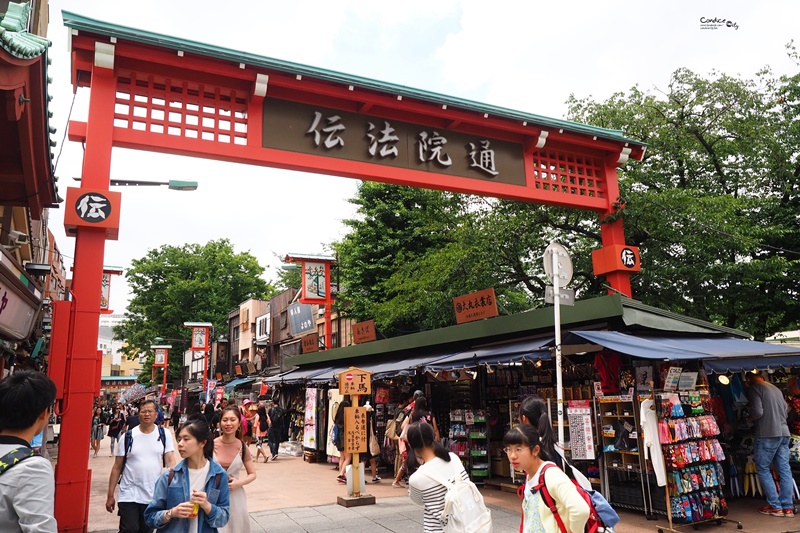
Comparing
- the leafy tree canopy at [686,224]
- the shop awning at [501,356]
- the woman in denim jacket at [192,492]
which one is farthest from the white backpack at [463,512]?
the leafy tree canopy at [686,224]

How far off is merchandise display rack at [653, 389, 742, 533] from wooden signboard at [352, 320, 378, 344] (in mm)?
10633

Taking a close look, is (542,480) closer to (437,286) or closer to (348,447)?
(348,447)

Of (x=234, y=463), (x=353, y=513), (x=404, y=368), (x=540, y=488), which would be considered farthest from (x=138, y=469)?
(x=404, y=368)

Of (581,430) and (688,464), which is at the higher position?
(581,430)

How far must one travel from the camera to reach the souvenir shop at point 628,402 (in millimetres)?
7715

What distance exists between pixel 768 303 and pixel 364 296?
13694mm

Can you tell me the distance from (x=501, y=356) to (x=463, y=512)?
18.0 feet

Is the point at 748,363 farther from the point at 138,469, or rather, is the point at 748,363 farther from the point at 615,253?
the point at 138,469

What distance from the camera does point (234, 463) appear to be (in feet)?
16.3

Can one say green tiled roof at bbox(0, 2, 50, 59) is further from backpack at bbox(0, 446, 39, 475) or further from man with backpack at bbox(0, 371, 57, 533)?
backpack at bbox(0, 446, 39, 475)

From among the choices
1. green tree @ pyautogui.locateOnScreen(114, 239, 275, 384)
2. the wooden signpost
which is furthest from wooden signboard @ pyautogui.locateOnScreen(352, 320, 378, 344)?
green tree @ pyautogui.locateOnScreen(114, 239, 275, 384)

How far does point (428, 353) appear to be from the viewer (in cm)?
1426

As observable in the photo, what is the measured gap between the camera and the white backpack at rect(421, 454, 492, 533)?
167 inches

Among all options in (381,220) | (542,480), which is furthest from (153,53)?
(381,220)
